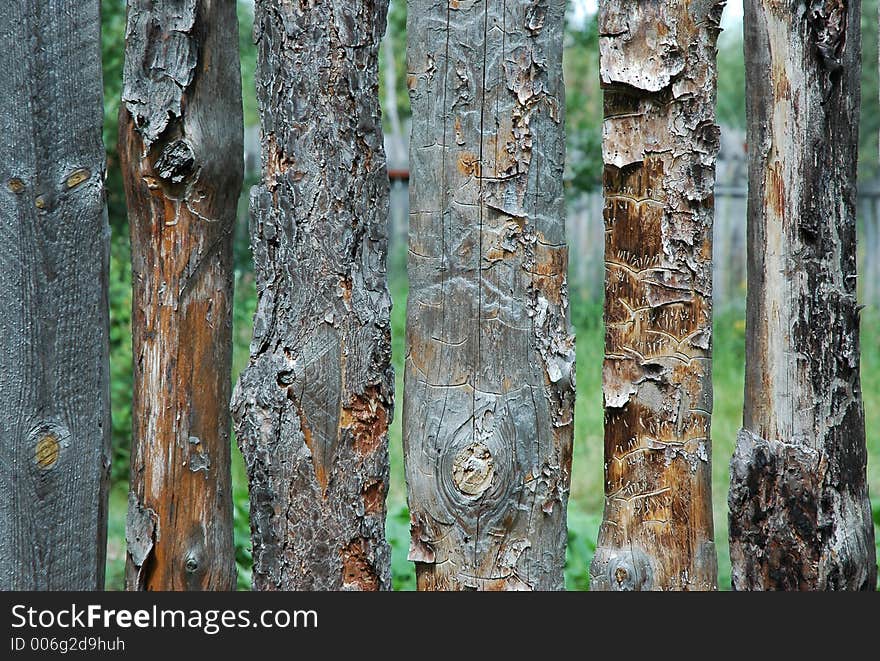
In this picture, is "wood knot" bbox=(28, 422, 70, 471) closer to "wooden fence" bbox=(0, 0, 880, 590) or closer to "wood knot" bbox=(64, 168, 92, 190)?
"wooden fence" bbox=(0, 0, 880, 590)

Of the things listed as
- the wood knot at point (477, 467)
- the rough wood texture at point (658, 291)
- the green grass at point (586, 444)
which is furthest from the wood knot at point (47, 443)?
the green grass at point (586, 444)

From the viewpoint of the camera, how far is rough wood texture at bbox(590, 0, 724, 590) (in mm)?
2211

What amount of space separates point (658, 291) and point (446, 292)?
0.52 metres

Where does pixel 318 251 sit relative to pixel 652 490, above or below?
above

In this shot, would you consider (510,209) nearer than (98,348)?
Yes

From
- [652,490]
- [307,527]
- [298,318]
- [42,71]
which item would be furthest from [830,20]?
[42,71]

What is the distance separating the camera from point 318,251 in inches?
86.6

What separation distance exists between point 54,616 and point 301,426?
734mm

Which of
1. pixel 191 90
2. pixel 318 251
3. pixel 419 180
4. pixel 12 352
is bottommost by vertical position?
pixel 12 352

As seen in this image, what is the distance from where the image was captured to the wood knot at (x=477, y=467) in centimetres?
219

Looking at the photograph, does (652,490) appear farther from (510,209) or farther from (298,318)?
(298,318)

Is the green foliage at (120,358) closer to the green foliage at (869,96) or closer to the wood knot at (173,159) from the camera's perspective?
the wood knot at (173,159)

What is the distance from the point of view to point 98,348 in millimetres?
2326

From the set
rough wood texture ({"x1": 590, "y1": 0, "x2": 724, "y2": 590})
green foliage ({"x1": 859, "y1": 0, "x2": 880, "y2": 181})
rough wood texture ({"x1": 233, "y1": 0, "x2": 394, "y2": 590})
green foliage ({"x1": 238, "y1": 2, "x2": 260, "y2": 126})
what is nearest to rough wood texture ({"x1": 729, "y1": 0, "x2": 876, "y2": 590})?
rough wood texture ({"x1": 590, "y1": 0, "x2": 724, "y2": 590})
